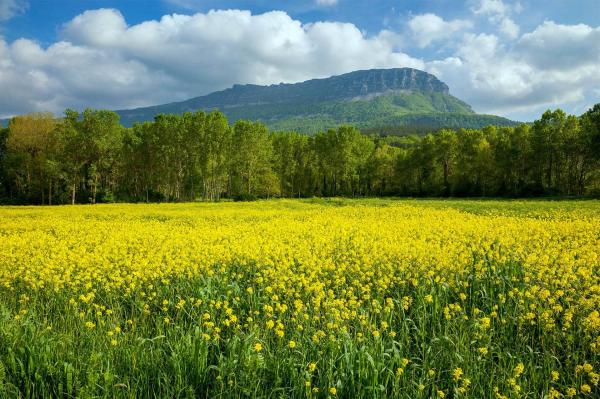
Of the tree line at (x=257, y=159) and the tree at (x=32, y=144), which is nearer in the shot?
the tree line at (x=257, y=159)

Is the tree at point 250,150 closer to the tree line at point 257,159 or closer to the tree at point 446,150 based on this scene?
the tree line at point 257,159

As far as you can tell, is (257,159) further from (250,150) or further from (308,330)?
(308,330)

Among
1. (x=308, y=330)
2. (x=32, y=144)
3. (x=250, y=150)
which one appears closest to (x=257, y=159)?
(x=250, y=150)

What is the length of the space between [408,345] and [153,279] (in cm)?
544

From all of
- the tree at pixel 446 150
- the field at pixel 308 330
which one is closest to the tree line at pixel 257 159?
the tree at pixel 446 150

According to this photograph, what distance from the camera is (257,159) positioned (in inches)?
2616

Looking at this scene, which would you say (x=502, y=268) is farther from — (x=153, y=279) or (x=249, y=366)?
(x=153, y=279)

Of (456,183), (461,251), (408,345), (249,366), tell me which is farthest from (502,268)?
(456,183)

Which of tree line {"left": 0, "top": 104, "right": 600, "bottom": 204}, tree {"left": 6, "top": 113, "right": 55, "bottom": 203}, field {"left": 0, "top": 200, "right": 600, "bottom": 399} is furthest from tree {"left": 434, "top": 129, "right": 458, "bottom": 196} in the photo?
tree {"left": 6, "top": 113, "right": 55, "bottom": 203}

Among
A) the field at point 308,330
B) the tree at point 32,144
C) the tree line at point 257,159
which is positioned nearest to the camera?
the field at point 308,330

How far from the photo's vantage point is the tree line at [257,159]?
50000mm

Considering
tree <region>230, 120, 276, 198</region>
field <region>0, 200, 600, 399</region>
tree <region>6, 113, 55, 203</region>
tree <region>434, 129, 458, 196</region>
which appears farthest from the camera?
tree <region>230, 120, 276, 198</region>

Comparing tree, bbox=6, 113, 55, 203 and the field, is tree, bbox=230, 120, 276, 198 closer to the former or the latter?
tree, bbox=6, 113, 55, 203

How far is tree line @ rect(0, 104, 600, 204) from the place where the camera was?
50.0 meters
